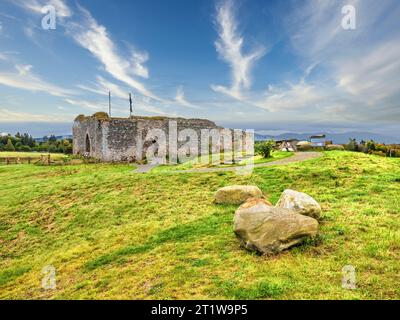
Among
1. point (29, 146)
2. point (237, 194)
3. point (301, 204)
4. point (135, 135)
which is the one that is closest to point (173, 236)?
point (237, 194)

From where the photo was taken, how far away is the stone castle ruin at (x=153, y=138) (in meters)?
32.8

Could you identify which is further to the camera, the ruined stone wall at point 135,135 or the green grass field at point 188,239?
the ruined stone wall at point 135,135

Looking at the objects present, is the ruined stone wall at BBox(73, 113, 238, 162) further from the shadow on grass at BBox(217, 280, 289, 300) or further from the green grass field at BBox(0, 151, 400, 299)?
the shadow on grass at BBox(217, 280, 289, 300)

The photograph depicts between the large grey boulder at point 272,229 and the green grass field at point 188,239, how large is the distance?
0.25 metres

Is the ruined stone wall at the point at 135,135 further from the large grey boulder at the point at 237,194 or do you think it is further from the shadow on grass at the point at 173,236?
the shadow on grass at the point at 173,236

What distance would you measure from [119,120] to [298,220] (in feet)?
95.5

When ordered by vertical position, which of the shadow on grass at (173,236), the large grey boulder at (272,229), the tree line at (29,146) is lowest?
the shadow on grass at (173,236)

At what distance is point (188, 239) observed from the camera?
9.05 meters

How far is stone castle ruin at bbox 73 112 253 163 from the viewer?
3275 centimetres

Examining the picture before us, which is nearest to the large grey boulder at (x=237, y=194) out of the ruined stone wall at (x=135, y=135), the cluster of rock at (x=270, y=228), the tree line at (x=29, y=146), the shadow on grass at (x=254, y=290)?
the cluster of rock at (x=270, y=228)

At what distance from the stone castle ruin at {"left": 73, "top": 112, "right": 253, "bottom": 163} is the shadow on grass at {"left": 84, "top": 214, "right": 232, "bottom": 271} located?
66.0 ft

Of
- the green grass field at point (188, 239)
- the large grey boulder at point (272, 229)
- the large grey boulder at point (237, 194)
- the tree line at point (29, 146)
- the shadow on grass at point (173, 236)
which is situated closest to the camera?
the green grass field at point (188, 239)

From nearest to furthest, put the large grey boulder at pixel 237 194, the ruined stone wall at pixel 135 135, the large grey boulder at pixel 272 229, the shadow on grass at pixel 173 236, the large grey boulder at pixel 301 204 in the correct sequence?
the large grey boulder at pixel 272 229 < the large grey boulder at pixel 301 204 < the shadow on grass at pixel 173 236 < the large grey boulder at pixel 237 194 < the ruined stone wall at pixel 135 135
